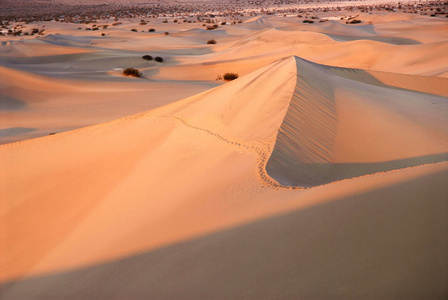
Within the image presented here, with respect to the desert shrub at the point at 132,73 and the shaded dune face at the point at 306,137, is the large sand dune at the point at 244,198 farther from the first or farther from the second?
the desert shrub at the point at 132,73

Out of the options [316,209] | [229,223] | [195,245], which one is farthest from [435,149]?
[195,245]

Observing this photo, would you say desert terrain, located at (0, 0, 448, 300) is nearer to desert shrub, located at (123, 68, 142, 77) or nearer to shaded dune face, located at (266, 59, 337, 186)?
shaded dune face, located at (266, 59, 337, 186)

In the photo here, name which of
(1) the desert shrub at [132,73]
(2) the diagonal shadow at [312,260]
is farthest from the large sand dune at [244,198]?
(1) the desert shrub at [132,73]

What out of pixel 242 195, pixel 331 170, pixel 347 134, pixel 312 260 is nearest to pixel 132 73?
pixel 347 134

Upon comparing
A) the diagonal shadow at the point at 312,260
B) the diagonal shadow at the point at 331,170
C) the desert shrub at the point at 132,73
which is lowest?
the desert shrub at the point at 132,73

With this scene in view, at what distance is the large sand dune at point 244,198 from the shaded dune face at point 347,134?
0.03 m

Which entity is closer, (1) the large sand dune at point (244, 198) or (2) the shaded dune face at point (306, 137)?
(1) the large sand dune at point (244, 198)

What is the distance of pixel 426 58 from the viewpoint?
50.3ft

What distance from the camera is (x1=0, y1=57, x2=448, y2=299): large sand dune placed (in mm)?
2652

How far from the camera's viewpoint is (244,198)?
4012 mm

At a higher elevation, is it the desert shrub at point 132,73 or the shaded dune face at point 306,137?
the shaded dune face at point 306,137

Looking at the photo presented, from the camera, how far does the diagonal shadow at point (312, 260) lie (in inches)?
94.2

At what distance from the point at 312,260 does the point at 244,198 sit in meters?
1.42

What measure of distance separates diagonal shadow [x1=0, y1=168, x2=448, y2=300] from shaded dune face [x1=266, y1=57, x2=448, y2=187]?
1207 millimetres
